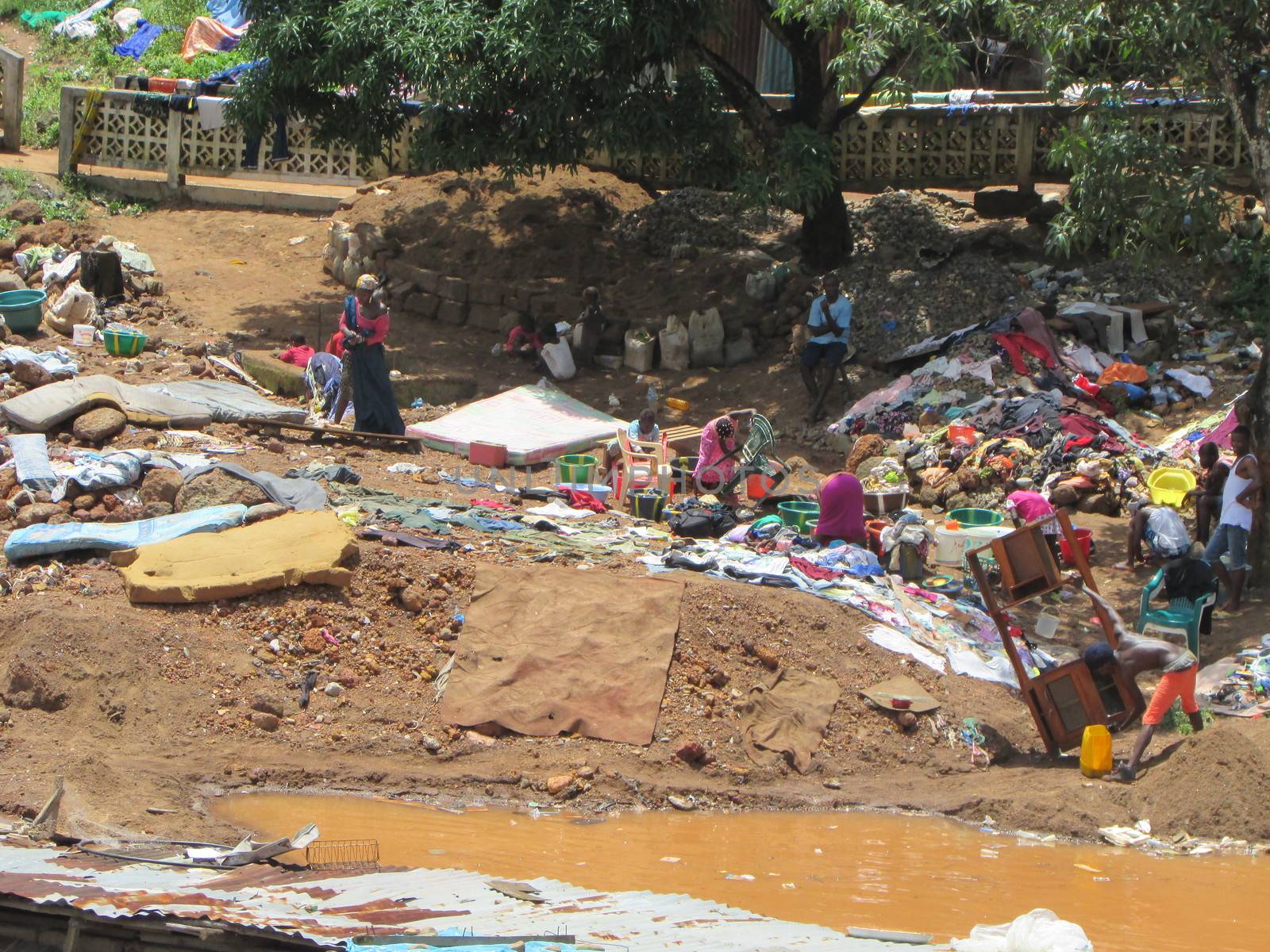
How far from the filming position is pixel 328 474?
11.2 metres

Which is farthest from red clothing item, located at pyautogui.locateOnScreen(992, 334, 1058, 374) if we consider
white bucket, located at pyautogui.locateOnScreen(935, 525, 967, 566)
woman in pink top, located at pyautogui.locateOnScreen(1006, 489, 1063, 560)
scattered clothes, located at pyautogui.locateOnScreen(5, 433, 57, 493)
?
scattered clothes, located at pyautogui.locateOnScreen(5, 433, 57, 493)

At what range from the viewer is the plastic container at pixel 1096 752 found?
7.98 metres

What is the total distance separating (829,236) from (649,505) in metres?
6.03

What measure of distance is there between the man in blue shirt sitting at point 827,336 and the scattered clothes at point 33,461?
23.0 feet

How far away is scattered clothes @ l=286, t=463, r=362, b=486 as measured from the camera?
11.1m

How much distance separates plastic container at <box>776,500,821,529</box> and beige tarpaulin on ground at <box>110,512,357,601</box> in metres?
3.46

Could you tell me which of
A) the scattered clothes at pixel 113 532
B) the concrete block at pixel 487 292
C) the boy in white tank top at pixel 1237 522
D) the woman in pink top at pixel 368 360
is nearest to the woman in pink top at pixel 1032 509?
the boy in white tank top at pixel 1237 522

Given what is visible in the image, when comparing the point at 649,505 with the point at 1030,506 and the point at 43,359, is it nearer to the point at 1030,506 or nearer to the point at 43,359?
the point at 1030,506

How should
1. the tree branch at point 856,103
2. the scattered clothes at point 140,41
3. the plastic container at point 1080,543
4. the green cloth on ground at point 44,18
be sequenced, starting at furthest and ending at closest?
1. the green cloth on ground at point 44,18
2. the scattered clothes at point 140,41
3. the tree branch at point 856,103
4. the plastic container at point 1080,543

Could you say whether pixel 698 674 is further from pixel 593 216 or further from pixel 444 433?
pixel 593 216

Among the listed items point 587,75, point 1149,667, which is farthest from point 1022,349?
point 1149,667

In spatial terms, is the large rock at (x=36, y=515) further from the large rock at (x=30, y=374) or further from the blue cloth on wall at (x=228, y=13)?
the blue cloth on wall at (x=228, y=13)

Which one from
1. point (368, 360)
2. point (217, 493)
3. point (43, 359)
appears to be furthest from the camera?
point (43, 359)

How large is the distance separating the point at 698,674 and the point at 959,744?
161cm
